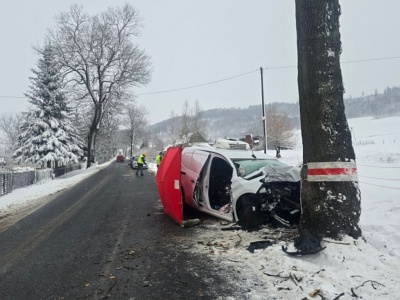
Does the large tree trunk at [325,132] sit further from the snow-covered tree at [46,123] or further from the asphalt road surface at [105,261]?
the snow-covered tree at [46,123]

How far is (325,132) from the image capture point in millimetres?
4902

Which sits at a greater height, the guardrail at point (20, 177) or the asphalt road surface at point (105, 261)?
the guardrail at point (20, 177)

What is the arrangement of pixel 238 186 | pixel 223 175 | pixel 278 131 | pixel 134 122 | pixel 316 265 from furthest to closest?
pixel 134 122, pixel 278 131, pixel 223 175, pixel 238 186, pixel 316 265

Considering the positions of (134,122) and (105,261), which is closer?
(105,261)

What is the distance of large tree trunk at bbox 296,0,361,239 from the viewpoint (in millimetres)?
4750

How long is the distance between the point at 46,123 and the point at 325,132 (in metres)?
31.1

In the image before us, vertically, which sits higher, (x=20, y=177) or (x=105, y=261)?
(x=20, y=177)

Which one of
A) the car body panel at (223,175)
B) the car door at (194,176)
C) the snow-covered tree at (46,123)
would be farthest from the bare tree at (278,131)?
the car body panel at (223,175)

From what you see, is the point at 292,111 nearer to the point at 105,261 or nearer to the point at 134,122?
the point at 134,122

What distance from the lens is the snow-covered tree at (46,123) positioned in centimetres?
3075

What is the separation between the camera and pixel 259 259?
474 cm

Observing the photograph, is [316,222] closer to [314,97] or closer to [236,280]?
Answer: [236,280]

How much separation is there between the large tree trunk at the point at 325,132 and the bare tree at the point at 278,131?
1649 inches

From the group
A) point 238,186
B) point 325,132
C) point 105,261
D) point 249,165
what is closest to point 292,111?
point 249,165
